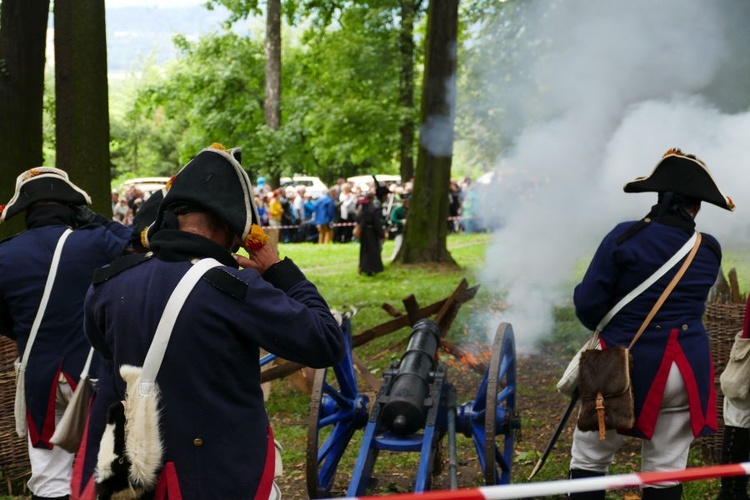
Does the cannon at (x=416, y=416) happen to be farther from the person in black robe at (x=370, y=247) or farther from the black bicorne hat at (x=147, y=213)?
the person in black robe at (x=370, y=247)

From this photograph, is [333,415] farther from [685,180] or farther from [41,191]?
[685,180]

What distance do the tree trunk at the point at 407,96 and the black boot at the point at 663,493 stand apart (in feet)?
70.7

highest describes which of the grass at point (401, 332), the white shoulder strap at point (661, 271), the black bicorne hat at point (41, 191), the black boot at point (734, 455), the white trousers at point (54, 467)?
the black bicorne hat at point (41, 191)

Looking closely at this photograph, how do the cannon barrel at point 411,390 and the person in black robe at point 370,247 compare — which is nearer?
the cannon barrel at point 411,390

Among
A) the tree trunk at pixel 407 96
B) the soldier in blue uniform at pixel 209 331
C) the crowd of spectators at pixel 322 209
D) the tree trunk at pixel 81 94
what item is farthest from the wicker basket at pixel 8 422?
the tree trunk at pixel 407 96

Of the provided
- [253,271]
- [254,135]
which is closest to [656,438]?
[253,271]

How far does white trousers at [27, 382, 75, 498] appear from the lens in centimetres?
398

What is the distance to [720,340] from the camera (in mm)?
5535

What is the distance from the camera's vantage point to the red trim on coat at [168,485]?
254 centimetres

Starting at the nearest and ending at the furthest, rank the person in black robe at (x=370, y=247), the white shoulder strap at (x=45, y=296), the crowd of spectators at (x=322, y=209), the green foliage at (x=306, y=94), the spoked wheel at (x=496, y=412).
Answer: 1. the white shoulder strap at (x=45, y=296)
2. the spoked wheel at (x=496, y=412)
3. the person in black robe at (x=370, y=247)
4. the crowd of spectators at (x=322, y=209)
5. the green foliage at (x=306, y=94)

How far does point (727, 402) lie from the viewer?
4.98 metres

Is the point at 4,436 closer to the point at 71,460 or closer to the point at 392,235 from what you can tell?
the point at 71,460

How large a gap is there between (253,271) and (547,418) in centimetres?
468

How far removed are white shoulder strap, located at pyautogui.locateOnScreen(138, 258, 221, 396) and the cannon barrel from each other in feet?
7.02
